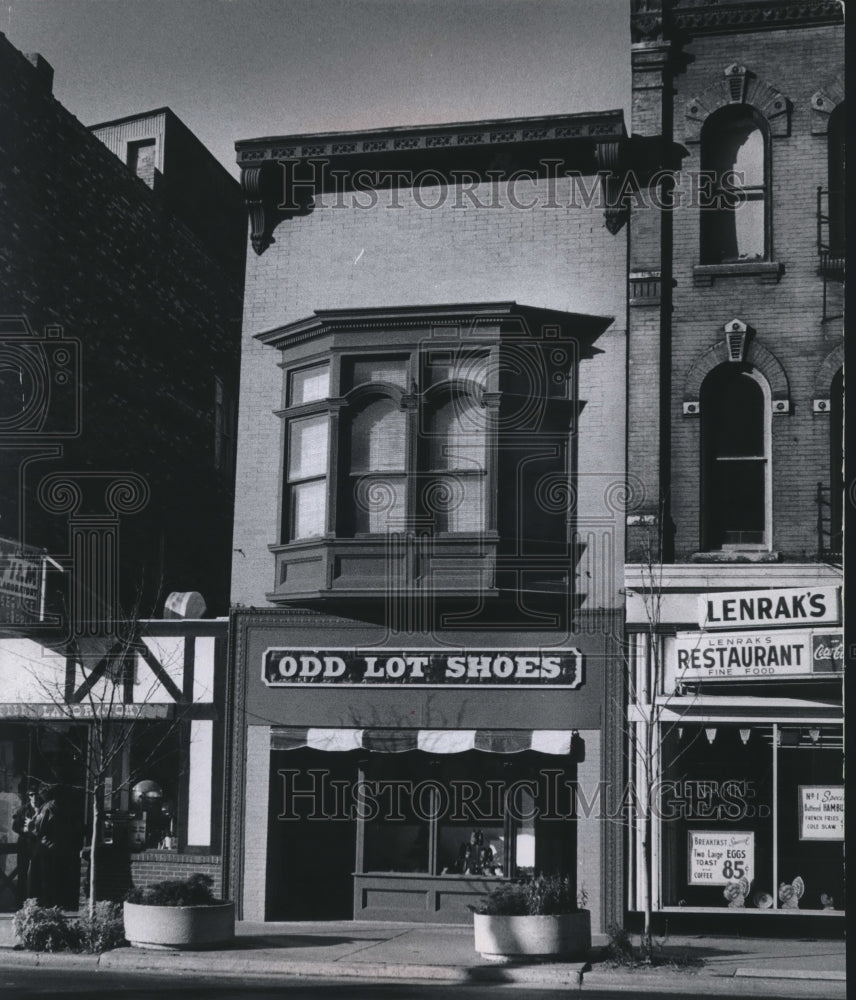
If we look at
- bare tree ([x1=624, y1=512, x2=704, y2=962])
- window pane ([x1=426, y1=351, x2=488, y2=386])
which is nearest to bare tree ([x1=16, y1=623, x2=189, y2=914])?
window pane ([x1=426, y1=351, x2=488, y2=386])

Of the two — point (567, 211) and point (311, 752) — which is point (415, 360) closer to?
point (567, 211)

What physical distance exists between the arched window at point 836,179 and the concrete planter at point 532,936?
382 inches

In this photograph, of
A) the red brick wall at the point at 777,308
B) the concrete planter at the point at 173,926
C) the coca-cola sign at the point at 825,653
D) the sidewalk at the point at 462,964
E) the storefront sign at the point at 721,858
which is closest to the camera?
the sidewalk at the point at 462,964

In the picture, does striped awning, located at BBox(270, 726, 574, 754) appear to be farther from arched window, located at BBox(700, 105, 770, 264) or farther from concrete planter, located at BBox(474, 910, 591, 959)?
arched window, located at BBox(700, 105, 770, 264)

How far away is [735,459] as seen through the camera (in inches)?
744

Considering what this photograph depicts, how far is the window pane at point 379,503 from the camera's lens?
19297 mm

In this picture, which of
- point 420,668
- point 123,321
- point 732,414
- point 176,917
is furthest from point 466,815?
point 123,321

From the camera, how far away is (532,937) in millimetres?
15359

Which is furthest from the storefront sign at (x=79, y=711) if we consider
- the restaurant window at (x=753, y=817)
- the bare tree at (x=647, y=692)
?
the restaurant window at (x=753, y=817)

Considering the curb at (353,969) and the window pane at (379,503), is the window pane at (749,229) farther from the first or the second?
the curb at (353,969)

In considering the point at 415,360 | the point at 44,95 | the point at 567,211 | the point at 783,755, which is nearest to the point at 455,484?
the point at 415,360

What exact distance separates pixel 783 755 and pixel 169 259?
14.5 m

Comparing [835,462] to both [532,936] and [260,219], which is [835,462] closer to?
[532,936]

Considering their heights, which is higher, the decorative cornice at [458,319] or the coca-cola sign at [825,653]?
the decorative cornice at [458,319]
